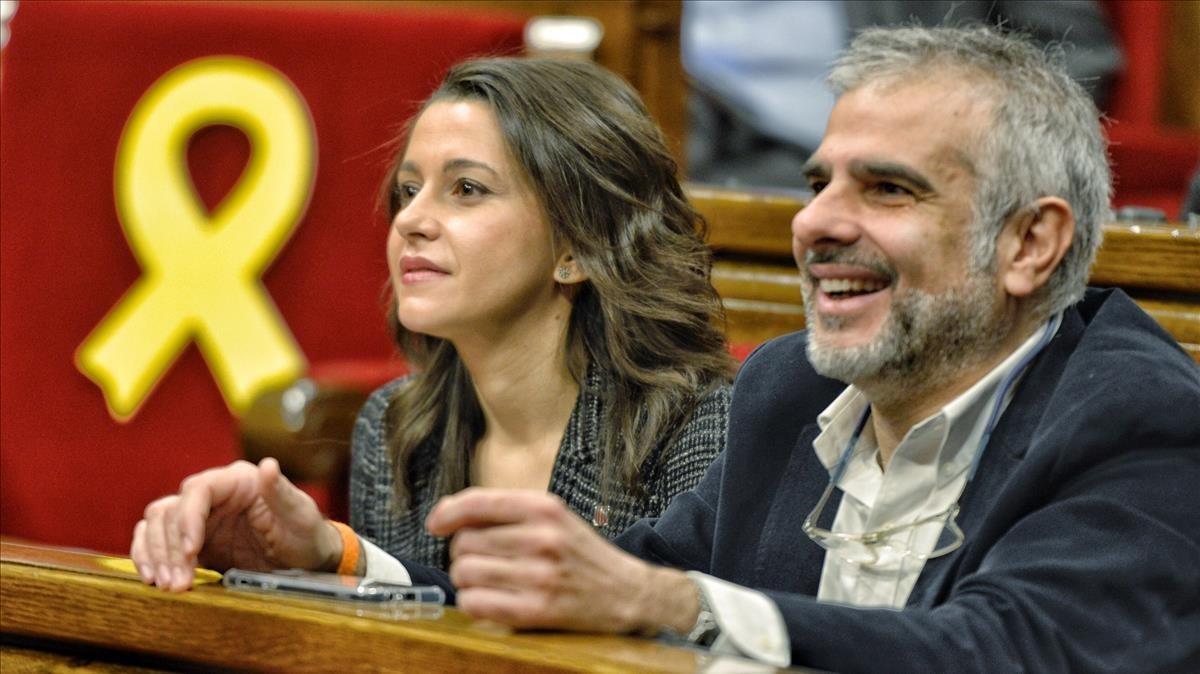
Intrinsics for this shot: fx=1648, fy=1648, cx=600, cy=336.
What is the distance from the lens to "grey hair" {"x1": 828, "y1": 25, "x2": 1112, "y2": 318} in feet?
3.42

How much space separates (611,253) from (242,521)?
59 centimetres

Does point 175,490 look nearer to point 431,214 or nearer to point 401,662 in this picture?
point 431,214

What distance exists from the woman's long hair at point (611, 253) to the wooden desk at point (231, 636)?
1.94ft

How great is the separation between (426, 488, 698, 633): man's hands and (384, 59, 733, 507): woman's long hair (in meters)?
0.68

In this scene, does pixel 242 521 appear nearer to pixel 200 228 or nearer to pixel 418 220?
pixel 418 220

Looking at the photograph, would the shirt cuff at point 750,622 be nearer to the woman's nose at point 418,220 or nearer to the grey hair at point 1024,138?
the grey hair at point 1024,138

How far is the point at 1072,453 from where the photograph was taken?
3.02 ft

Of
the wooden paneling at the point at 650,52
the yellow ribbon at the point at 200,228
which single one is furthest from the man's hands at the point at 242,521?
the wooden paneling at the point at 650,52

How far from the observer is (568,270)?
1585 millimetres

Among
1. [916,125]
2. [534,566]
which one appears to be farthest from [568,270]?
[534,566]

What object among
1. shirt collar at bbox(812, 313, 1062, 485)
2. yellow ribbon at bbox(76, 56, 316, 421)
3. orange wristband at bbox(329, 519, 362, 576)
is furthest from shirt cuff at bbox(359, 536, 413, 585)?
yellow ribbon at bbox(76, 56, 316, 421)

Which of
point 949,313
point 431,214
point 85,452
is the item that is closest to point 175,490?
point 85,452

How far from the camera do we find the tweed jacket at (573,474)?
1.48 meters

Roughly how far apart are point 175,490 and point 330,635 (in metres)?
1.23
